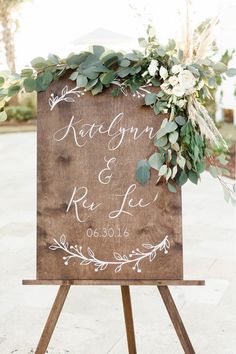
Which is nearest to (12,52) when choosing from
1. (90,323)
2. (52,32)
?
(52,32)

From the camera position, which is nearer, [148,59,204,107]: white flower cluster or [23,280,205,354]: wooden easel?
[148,59,204,107]: white flower cluster

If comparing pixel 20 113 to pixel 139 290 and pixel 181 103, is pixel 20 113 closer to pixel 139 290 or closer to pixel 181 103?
pixel 139 290

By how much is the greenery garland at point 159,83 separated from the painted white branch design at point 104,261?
9.7 inches

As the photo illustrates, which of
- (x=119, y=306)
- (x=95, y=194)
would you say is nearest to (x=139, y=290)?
(x=119, y=306)

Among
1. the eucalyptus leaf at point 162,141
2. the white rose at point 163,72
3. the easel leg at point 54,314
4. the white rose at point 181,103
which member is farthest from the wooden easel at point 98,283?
the white rose at point 163,72

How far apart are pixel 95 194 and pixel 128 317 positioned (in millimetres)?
737

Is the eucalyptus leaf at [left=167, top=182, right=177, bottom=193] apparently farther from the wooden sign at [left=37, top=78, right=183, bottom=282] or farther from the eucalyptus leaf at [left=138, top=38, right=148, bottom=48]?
the eucalyptus leaf at [left=138, top=38, right=148, bottom=48]

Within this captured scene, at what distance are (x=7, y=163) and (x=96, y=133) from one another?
722cm

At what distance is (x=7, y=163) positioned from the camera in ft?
31.4

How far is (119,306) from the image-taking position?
3.99m

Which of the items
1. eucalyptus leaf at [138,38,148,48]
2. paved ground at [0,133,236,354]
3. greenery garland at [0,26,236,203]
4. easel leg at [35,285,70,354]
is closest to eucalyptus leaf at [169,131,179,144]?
greenery garland at [0,26,236,203]

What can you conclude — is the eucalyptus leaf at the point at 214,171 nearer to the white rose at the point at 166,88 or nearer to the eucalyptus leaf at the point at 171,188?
the eucalyptus leaf at the point at 171,188

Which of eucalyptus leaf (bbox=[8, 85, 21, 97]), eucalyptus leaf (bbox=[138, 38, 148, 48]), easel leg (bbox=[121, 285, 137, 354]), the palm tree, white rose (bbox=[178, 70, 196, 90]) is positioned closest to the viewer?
white rose (bbox=[178, 70, 196, 90])

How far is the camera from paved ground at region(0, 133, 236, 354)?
11.3 ft
